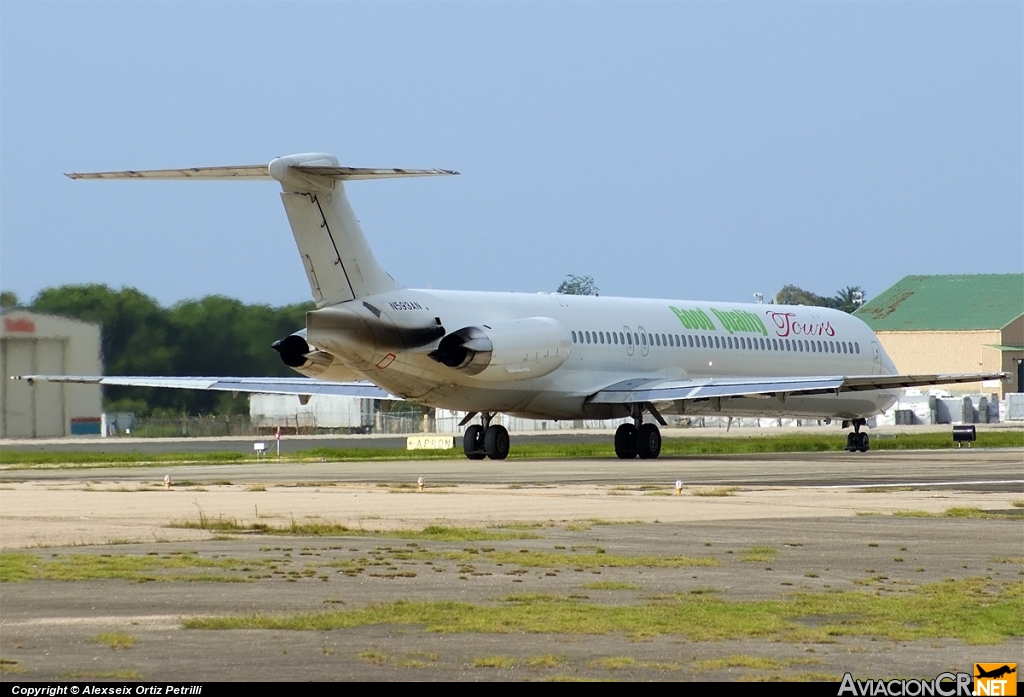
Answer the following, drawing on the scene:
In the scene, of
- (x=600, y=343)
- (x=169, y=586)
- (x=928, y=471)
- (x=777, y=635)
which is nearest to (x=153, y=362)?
(x=600, y=343)

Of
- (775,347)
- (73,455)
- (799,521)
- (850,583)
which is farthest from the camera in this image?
(775,347)

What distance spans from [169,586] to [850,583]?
546 cm

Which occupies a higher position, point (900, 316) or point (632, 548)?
point (900, 316)

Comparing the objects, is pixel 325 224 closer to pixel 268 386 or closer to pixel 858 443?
pixel 268 386

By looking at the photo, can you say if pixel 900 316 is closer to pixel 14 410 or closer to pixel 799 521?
pixel 14 410

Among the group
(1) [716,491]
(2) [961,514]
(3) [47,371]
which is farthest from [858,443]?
(2) [961,514]

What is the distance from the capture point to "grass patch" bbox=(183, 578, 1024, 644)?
34.7ft

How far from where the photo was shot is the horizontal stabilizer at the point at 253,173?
96.8 feet

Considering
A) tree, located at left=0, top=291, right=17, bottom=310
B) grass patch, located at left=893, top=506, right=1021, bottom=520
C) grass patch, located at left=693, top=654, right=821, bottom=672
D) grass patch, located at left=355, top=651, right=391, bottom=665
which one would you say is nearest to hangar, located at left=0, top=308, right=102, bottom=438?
tree, located at left=0, top=291, right=17, bottom=310

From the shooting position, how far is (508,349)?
3666 cm

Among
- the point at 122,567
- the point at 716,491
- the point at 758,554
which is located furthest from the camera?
the point at 716,491

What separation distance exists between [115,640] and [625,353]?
32433mm

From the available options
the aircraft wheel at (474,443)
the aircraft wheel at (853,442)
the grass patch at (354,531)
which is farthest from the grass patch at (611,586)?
the aircraft wheel at (853,442)

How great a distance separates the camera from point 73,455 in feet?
129
